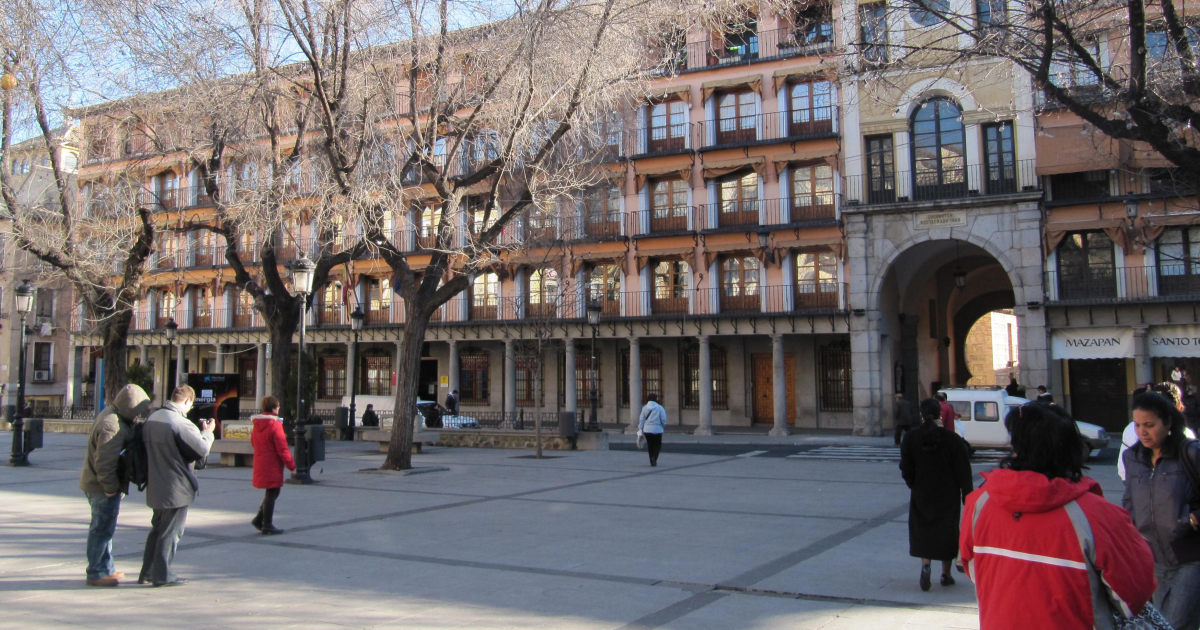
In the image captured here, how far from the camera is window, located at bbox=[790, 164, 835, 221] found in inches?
1221

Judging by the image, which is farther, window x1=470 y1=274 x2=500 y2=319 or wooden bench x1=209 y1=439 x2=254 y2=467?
window x1=470 y1=274 x2=500 y2=319

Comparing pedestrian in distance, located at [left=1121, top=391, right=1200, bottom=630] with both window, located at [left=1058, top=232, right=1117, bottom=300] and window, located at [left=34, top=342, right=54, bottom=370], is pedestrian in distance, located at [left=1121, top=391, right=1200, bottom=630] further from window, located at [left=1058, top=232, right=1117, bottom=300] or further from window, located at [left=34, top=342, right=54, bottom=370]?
window, located at [left=34, top=342, right=54, bottom=370]

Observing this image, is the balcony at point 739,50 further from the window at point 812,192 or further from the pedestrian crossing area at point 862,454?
the pedestrian crossing area at point 862,454

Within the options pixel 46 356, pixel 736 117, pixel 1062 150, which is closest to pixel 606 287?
pixel 736 117

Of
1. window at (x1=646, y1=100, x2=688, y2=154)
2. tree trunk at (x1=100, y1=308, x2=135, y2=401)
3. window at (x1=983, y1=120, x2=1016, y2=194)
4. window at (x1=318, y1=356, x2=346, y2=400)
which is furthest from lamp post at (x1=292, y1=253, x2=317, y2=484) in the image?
window at (x1=318, y1=356, x2=346, y2=400)

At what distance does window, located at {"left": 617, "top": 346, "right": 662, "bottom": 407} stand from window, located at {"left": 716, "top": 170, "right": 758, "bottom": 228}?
6.12m

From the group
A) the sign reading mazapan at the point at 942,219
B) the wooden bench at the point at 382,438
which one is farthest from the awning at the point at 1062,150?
the wooden bench at the point at 382,438

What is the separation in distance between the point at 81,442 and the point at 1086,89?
27.7 meters

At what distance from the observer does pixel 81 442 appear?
1060 inches

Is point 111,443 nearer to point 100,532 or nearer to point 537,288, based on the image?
point 100,532

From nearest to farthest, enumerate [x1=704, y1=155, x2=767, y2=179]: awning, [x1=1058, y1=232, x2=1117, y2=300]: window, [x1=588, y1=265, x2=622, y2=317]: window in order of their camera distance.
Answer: [x1=1058, y1=232, x2=1117, y2=300]: window, [x1=704, y1=155, x2=767, y2=179]: awning, [x1=588, y1=265, x2=622, y2=317]: window

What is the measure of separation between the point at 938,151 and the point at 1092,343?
7610 mm

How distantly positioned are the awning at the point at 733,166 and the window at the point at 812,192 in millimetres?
1115

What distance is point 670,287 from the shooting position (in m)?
33.8
